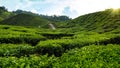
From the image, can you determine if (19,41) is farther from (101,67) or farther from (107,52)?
(101,67)

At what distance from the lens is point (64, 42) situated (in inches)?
1431

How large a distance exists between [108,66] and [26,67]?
449 centimetres

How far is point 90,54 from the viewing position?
62.8 ft

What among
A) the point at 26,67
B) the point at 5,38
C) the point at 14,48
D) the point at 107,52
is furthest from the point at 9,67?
the point at 5,38

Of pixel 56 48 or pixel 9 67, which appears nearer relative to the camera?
pixel 9 67

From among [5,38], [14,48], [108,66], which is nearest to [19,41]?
[5,38]

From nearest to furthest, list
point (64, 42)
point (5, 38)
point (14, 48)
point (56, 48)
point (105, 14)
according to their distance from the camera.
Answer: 1. point (14, 48)
2. point (56, 48)
3. point (64, 42)
4. point (5, 38)
5. point (105, 14)

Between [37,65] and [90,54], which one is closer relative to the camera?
[37,65]

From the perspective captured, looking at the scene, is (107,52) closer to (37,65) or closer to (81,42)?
(37,65)

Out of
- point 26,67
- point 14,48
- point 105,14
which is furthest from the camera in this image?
point 105,14

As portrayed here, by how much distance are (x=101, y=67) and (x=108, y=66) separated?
0.45 meters

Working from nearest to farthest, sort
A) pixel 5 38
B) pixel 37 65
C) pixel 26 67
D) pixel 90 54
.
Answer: pixel 26 67 < pixel 37 65 < pixel 90 54 < pixel 5 38

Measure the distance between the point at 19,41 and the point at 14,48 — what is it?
1237cm

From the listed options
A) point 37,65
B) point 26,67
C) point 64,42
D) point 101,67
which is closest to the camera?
point 101,67
